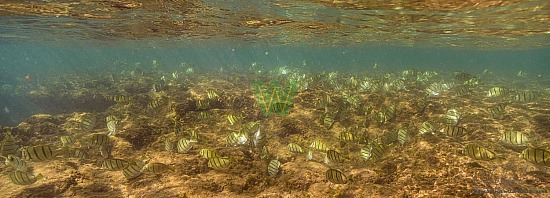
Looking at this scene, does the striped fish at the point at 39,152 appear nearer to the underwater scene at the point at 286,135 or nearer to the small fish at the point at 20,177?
the underwater scene at the point at 286,135

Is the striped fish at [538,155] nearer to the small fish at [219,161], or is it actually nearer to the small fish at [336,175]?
the small fish at [336,175]

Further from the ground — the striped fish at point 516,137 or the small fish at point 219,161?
the striped fish at point 516,137

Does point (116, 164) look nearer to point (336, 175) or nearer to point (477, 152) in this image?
point (336, 175)

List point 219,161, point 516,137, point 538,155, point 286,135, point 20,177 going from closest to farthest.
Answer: point 538,155, point 20,177, point 219,161, point 516,137, point 286,135

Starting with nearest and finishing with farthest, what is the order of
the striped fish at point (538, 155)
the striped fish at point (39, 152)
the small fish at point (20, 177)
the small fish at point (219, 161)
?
the striped fish at point (538, 155) < the small fish at point (20, 177) < the striped fish at point (39, 152) < the small fish at point (219, 161)

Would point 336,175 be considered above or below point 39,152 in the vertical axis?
below

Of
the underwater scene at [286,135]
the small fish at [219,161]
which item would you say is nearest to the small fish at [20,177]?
the underwater scene at [286,135]

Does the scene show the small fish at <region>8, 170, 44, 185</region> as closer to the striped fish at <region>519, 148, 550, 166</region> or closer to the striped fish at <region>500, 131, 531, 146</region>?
the striped fish at <region>519, 148, 550, 166</region>

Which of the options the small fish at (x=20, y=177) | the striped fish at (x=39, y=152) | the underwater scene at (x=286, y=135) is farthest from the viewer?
the underwater scene at (x=286, y=135)

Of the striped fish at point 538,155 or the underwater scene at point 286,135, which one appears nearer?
the striped fish at point 538,155

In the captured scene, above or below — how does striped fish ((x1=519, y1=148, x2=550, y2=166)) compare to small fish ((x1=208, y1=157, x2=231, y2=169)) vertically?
above

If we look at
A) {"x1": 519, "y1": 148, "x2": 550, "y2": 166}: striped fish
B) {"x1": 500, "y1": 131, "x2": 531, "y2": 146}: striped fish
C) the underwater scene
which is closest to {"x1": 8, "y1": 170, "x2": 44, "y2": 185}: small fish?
the underwater scene

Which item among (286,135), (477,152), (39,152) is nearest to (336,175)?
(477,152)

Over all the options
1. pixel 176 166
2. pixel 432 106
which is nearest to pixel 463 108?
pixel 432 106
